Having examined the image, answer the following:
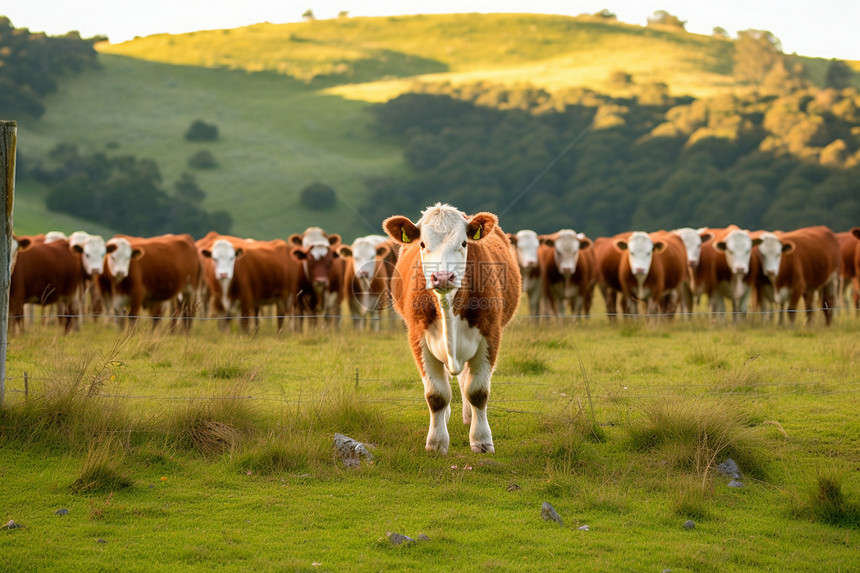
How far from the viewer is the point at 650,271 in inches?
681

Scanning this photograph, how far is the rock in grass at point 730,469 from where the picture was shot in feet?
19.5

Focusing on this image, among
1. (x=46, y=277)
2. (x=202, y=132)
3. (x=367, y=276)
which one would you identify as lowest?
(x=46, y=277)

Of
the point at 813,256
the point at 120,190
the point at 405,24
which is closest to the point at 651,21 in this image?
the point at 405,24

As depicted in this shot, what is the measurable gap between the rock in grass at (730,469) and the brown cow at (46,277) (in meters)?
11.4

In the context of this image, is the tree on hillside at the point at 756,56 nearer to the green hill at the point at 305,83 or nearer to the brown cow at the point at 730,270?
the green hill at the point at 305,83

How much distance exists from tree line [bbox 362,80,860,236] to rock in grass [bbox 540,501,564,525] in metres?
44.9

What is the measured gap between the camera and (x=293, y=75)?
3445 inches

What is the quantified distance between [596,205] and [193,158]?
1259 inches

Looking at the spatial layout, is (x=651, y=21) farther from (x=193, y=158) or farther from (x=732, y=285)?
(x=732, y=285)

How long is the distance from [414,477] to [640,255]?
12213 millimetres

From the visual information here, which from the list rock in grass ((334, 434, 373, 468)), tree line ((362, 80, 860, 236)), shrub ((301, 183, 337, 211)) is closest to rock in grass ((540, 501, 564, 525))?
rock in grass ((334, 434, 373, 468))

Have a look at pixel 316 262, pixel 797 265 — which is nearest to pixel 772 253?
pixel 797 265

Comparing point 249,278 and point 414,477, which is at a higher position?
point 249,278

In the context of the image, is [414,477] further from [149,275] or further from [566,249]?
[566,249]
